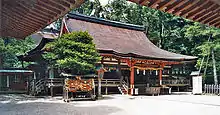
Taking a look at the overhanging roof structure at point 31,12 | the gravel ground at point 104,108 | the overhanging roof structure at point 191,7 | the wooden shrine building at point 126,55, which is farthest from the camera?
the wooden shrine building at point 126,55

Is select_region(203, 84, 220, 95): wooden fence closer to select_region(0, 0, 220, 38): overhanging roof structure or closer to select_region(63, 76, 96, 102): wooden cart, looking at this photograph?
select_region(63, 76, 96, 102): wooden cart

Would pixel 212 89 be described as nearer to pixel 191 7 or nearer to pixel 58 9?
pixel 191 7

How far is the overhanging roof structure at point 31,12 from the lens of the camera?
2.36 metres

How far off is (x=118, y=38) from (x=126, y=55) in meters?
4.19

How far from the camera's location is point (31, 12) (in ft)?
8.74

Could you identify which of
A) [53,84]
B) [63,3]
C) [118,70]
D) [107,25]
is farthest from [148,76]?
[63,3]

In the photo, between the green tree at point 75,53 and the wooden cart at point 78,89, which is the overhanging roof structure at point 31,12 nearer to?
the wooden cart at point 78,89

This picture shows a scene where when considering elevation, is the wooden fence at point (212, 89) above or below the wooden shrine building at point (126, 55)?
below

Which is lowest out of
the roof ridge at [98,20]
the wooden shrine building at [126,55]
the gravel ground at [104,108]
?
the gravel ground at [104,108]

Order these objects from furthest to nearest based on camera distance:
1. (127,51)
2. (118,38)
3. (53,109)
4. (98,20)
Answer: (98,20) → (118,38) → (127,51) → (53,109)

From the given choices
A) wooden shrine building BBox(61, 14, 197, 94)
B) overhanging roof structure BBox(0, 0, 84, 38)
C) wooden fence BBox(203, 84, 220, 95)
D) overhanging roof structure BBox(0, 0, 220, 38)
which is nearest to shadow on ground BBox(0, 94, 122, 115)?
overhanging roof structure BBox(0, 0, 84, 38)

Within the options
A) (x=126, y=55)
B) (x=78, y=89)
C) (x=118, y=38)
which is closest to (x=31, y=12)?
(x=78, y=89)

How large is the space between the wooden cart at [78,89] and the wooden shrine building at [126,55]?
11.7 ft

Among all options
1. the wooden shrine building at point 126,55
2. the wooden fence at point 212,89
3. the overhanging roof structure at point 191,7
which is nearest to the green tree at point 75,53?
the wooden shrine building at point 126,55
